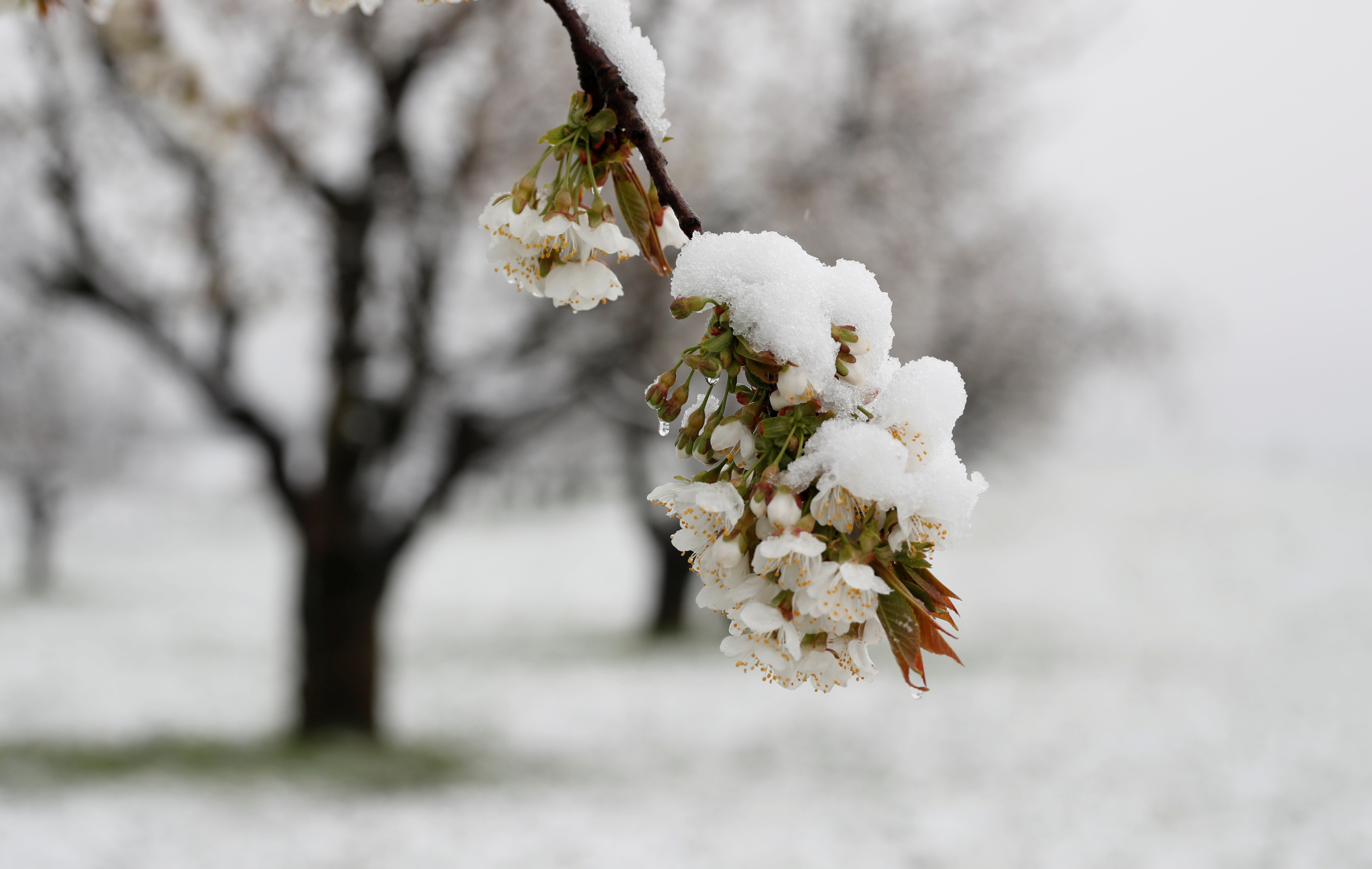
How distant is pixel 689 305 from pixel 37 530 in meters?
21.6

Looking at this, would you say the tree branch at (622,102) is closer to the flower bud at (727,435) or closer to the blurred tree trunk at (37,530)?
the flower bud at (727,435)

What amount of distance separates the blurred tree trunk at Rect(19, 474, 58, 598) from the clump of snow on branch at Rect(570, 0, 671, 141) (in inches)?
789

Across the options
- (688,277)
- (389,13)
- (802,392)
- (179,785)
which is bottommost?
(802,392)

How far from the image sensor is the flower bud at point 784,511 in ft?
2.72

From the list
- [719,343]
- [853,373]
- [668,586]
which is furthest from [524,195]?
[668,586]

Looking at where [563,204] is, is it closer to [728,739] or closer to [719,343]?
[719,343]

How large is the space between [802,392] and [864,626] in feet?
0.74

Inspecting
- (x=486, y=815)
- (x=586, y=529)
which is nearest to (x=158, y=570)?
(x=586, y=529)

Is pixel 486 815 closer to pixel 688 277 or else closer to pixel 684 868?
pixel 684 868

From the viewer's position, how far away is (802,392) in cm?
84

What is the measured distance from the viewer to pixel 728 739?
6809mm

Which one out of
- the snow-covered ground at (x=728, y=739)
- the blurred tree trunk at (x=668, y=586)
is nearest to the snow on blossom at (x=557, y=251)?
the snow-covered ground at (x=728, y=739)

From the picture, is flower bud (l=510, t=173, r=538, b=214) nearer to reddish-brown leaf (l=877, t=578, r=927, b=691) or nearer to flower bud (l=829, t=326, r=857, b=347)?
flower bud (l=829, t=326, r=857, b=347)

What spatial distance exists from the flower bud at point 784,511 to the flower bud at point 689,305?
0.19 meters
